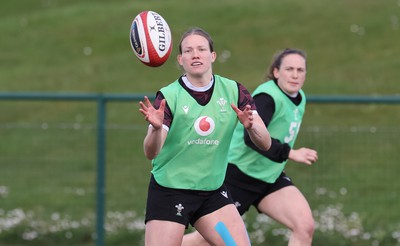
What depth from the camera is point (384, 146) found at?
33.1 ft

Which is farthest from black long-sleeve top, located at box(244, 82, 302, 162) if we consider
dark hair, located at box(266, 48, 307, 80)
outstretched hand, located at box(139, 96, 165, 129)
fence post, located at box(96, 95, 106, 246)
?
fence post, located at box(96, 95, 106, 246)

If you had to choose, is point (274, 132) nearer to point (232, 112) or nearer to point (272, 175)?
point (272, 175)

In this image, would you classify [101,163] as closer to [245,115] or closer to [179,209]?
[179,209]

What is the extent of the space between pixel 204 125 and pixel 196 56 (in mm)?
483

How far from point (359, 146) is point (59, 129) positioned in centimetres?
338

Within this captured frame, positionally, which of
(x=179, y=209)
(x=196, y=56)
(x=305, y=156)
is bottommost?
(x=179, y=209)

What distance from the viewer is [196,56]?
21.5 ft

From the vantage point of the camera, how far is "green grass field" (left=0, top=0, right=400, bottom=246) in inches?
402

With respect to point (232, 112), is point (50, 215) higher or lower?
lower

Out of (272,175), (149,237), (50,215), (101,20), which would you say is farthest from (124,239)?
(101,20)

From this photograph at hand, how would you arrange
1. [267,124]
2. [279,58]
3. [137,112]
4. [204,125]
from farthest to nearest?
[137,112] < [279,58] < [267,124] < [204,125]

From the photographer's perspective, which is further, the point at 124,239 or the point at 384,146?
the point at 124,239

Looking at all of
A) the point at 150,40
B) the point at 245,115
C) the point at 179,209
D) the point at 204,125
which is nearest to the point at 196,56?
the point at 150,40

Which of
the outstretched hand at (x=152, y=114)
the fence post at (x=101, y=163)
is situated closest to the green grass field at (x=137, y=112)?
the fence post at (x=101, y=163)
